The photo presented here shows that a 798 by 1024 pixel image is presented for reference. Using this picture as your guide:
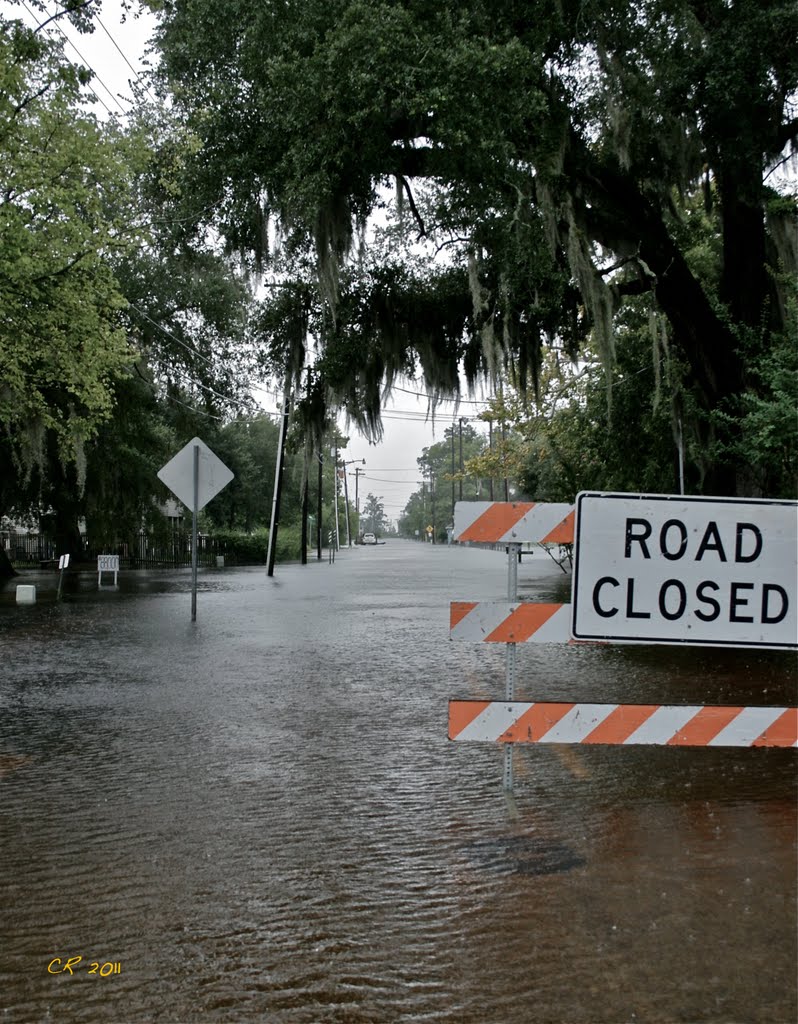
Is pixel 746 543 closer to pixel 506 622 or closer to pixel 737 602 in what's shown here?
pixel 737 602

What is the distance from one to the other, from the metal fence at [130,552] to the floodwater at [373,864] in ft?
110

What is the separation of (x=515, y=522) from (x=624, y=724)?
4.03 ft

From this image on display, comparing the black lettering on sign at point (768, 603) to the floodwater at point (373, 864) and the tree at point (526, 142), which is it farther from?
the tree at point (526, 142)

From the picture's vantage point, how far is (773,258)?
1558 cm

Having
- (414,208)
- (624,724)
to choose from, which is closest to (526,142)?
(414,208)

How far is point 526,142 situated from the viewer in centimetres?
1218

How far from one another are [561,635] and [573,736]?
52 centimetres

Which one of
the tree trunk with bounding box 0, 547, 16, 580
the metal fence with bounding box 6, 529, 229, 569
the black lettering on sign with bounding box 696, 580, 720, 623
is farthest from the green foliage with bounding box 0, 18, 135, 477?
the metal fence with bounding box 6, 529, 229, 569

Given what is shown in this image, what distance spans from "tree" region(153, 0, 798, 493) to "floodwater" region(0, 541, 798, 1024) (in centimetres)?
594

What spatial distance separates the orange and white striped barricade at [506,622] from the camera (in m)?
5.37

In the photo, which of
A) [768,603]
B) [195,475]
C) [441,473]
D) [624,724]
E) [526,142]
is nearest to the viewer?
[768,603]

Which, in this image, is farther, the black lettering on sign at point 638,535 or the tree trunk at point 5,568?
the tree trunk at point 5,568
